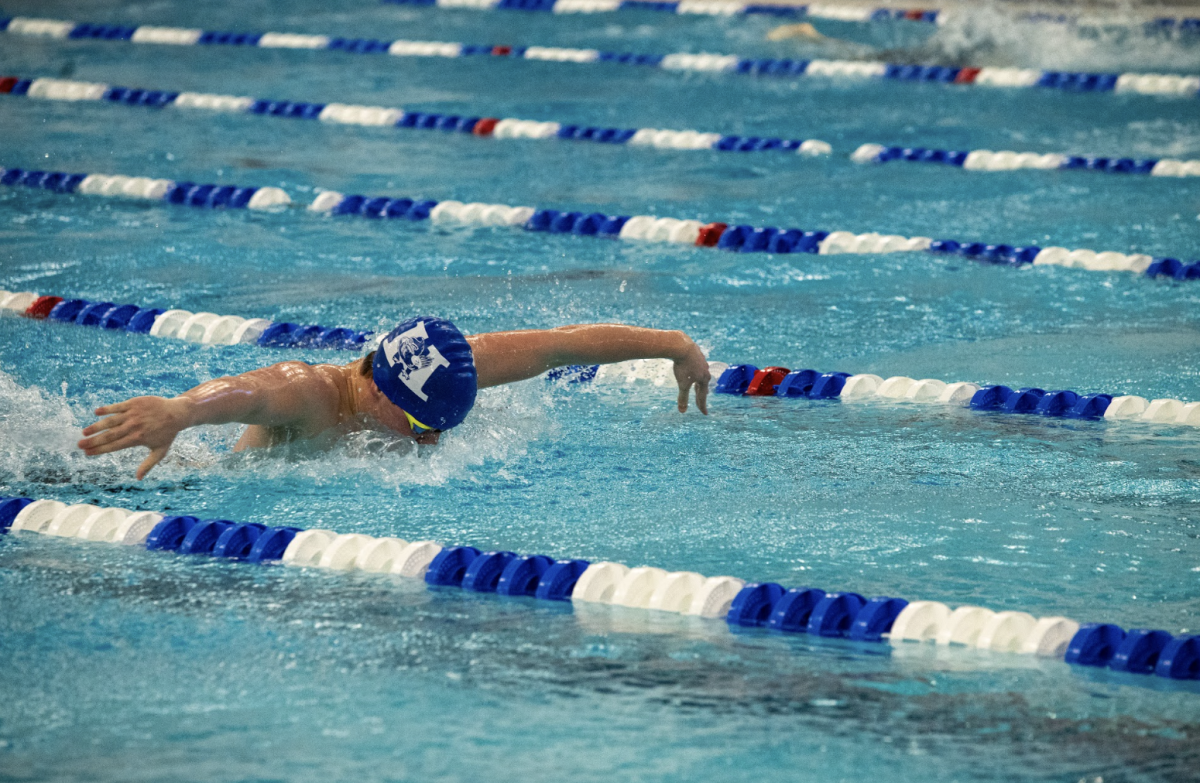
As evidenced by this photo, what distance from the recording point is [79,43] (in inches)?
431

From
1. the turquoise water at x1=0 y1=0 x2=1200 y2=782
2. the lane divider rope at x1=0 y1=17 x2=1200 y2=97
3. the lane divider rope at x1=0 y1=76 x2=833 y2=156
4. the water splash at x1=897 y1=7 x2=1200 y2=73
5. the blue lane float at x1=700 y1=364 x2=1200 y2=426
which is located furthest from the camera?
the water splash at x1=897 y1=7 x2=1200 y2=73

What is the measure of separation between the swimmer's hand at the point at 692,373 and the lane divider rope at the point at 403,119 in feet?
14.2

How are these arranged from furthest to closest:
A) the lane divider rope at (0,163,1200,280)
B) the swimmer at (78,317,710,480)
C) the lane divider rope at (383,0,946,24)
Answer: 1. the lane divider rope at (383,0,946,24)
2. the lane divider rope at (0,163,1200,280)
3. the swimmer at (78,317,710,480)

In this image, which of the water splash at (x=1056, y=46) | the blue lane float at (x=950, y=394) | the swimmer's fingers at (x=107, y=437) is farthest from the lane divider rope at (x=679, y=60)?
the swimmer's fingers at (x=107, y=437)

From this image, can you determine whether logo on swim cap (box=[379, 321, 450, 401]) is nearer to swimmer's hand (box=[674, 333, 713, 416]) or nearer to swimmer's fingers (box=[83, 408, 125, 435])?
swimmer's hand (box=[674, 333, 713, 416])

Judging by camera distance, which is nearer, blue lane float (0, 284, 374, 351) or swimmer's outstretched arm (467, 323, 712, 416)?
swimmer's outstretched arm (467, 323, 712, 416)

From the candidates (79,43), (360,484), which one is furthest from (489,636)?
(79,43)

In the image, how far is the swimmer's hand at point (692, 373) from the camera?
3717mm

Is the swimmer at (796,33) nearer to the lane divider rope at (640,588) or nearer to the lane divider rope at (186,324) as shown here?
the lane divider rope at (186,324)

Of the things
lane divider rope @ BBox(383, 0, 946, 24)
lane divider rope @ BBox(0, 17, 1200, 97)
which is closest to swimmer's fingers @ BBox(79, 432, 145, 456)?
lane divider rope @ BBox(0, 17, 1200, 97)

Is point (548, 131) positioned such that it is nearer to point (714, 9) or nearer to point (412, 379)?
point (714, 9)

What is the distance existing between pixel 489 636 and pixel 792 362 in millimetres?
2250

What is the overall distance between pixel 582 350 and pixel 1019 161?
441 cm

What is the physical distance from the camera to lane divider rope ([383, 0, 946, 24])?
457 inches
